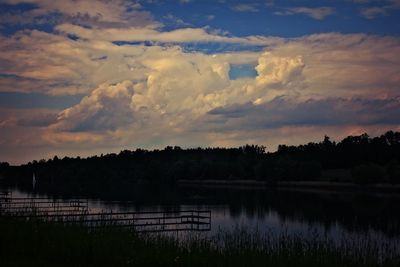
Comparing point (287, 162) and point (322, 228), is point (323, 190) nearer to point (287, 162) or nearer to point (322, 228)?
point (287, 162)

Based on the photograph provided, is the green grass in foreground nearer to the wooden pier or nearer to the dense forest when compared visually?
the wooden pier

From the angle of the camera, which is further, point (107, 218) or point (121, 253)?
point (107, 218)

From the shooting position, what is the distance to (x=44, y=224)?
21.2m

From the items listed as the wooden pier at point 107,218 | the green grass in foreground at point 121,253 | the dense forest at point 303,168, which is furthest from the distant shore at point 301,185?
the green grass in foreground at point 121,253

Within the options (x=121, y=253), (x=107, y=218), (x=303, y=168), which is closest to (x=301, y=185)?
(x=303, y=168)

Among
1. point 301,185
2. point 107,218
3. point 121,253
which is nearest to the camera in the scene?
point 121,253

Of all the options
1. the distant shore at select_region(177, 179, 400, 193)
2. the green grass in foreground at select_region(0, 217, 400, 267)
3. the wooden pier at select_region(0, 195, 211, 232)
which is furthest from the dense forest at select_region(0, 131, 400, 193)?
the green grass in foreground at select_region(0, 217, 400, 267)

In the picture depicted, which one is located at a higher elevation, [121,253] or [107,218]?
[121,253]

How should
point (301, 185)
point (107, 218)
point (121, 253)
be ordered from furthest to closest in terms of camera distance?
point (301, 185)
point (107, 218)
point (121, 253)

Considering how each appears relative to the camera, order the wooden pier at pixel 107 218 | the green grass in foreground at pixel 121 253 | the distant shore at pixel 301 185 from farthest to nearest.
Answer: the distant shore at pixel 301 185
the wooden pier at pixel 107 218
the green grass in foreground at pixel 121 253

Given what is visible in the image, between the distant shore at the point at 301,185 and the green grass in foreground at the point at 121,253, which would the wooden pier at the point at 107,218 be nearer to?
the green grass in foreground at the point at 121,253

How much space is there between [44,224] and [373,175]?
9716 cm

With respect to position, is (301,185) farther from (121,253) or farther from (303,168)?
(121,253)

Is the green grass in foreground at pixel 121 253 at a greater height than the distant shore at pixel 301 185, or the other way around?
the green grass in foreground at pixel 121 253
